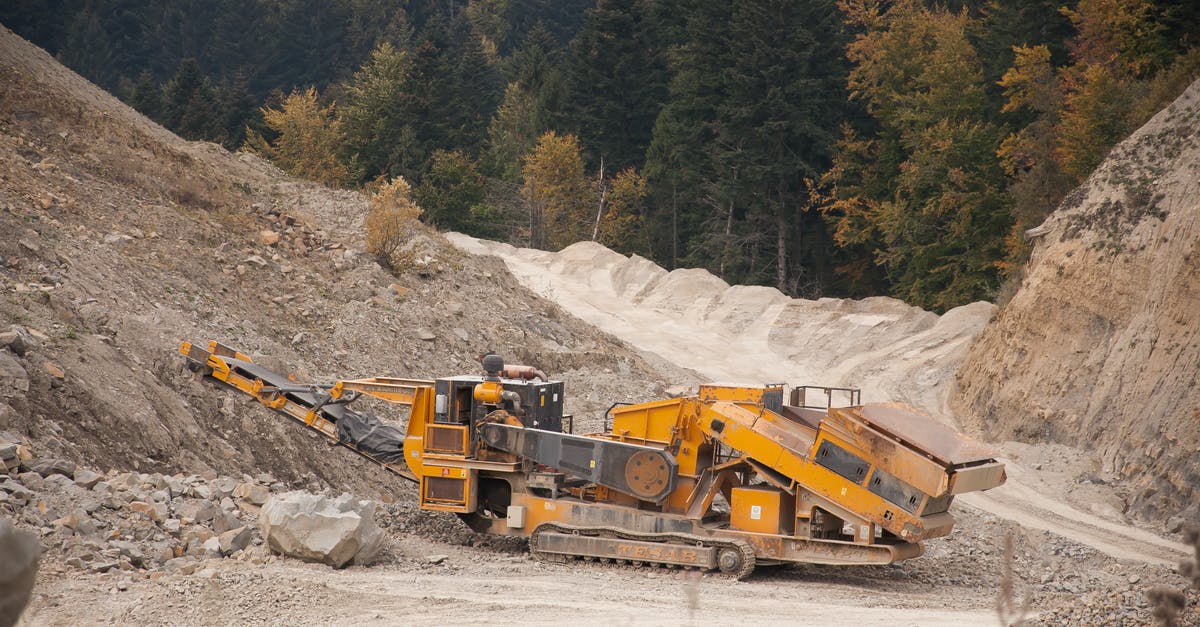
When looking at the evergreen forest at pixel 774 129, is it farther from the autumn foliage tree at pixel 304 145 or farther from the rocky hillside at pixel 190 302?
the rocky hillside at pixel 190 302

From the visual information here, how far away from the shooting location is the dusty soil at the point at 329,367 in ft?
34.6

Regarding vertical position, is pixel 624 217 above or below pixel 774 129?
below

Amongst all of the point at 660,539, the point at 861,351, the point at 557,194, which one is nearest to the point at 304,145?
the point at 557,194

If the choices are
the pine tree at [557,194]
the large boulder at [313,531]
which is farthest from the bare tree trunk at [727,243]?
the large boulder at [313,531]

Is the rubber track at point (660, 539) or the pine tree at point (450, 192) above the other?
the pine tree at point (450, 192)

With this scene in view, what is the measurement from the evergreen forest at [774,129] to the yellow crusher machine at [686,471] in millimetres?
19922

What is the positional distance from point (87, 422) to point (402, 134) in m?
42.6

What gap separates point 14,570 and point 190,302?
55.6 feet

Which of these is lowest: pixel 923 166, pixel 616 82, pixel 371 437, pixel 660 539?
pixel 660 539

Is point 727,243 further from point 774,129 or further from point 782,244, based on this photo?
point 774,129

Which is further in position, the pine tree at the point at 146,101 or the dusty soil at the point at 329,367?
the pine tree at the point at 146,101

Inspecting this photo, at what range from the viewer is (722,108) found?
167 ft

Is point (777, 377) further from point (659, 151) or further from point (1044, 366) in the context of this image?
point (659, 151)

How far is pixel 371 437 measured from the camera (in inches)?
554
